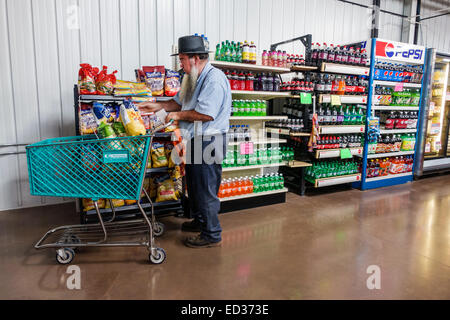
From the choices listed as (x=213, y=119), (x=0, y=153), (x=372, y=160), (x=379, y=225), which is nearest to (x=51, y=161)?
(x=213, y=119)

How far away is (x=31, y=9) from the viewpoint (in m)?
3.79

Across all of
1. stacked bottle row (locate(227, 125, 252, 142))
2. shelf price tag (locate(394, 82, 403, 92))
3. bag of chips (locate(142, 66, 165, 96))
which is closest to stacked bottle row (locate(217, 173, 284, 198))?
stacked bottle row (locate(227, 125, 252, 142))

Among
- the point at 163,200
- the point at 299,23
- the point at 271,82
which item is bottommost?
the point at 163,200

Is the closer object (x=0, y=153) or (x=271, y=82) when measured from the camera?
(x=0, y=153)

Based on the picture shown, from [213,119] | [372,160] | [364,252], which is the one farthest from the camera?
[372,160]

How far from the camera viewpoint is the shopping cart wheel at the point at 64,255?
8.46 feet

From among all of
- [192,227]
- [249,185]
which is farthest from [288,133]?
[192,227]

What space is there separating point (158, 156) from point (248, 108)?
54.3 inches

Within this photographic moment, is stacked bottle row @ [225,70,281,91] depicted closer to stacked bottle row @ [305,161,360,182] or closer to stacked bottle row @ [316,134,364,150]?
stacked bottle row @ [316,134,364,150]

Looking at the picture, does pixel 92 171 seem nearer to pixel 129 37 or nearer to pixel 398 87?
pixel 129 37

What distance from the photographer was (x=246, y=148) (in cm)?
407
